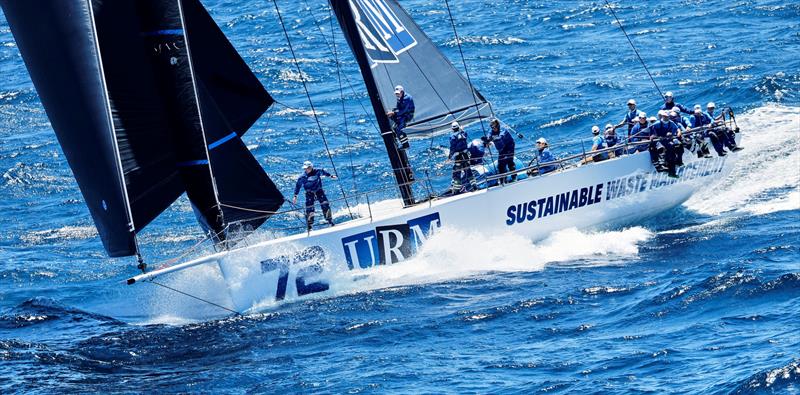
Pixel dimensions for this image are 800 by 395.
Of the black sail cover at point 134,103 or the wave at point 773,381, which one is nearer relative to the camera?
the wave at point 773,381

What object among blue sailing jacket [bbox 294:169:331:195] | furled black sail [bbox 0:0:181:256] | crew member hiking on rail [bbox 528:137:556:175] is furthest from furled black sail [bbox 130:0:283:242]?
crew member hiking on rail [bbox 528:137:556:175]

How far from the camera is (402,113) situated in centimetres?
2294

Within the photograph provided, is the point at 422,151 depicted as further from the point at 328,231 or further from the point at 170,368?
the point at 170,368

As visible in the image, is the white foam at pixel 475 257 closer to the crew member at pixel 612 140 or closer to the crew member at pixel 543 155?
the crew member at pixel 543 155

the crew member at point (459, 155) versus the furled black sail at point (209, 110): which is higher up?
the furled black sail at point (209, 110)

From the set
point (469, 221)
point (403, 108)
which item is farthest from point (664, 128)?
point (403, 108)

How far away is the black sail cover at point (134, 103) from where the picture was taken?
714 inches

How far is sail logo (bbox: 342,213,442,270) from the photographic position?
70.2ft

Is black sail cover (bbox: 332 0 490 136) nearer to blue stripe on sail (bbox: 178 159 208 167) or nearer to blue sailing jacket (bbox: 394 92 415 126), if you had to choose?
blue sailing jacket (bbox: 394 92 415 126)

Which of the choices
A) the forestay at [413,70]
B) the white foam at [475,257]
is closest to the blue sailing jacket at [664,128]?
the white foam at [475,257]

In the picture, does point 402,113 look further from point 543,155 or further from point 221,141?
point 221,141

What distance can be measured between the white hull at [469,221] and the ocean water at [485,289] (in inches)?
13.4

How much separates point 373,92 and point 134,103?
4972 millimetres

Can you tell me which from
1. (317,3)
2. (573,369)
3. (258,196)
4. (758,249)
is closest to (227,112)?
(258,196)
